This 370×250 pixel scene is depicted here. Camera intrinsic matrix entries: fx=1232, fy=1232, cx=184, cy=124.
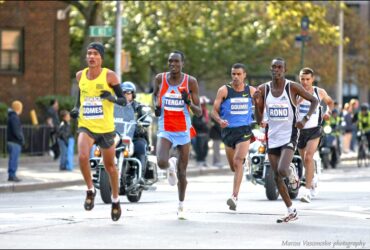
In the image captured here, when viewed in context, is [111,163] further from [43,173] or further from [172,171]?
[43,173]

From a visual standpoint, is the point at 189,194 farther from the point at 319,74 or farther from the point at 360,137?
the point at 319,74

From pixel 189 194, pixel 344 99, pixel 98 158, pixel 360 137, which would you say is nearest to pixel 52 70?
pixel 360 137

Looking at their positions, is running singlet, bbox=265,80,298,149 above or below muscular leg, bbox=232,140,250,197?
Result: above

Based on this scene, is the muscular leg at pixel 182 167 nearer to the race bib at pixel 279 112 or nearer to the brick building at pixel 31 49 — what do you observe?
the race bib at pixel 279 112

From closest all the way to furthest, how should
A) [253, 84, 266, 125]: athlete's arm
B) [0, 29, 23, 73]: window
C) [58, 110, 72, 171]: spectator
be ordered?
1. [253, 84, 266, 125]: athlete's arm
2. [58, 110, 72, 171]: spectator
3. [0, 29, 23, 73]: window

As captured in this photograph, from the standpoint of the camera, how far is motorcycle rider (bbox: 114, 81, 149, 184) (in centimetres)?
1802

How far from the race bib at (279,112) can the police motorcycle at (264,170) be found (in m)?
4.23

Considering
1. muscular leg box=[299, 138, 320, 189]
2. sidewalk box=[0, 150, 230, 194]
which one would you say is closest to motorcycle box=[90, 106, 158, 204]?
sidewalk box=[0, 150, 230, 194]

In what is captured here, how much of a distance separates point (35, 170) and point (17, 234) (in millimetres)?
15994

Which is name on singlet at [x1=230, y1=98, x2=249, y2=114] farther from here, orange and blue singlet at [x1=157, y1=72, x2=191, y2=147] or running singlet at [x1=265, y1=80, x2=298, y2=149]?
running singlet at [x1=265, y1=80, x2=298, y2=149]

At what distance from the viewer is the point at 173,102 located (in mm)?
14562

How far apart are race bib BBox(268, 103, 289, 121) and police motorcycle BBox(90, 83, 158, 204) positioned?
3.75 metres

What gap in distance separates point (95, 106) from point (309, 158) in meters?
5.30

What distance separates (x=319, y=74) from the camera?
55969 millimetres
